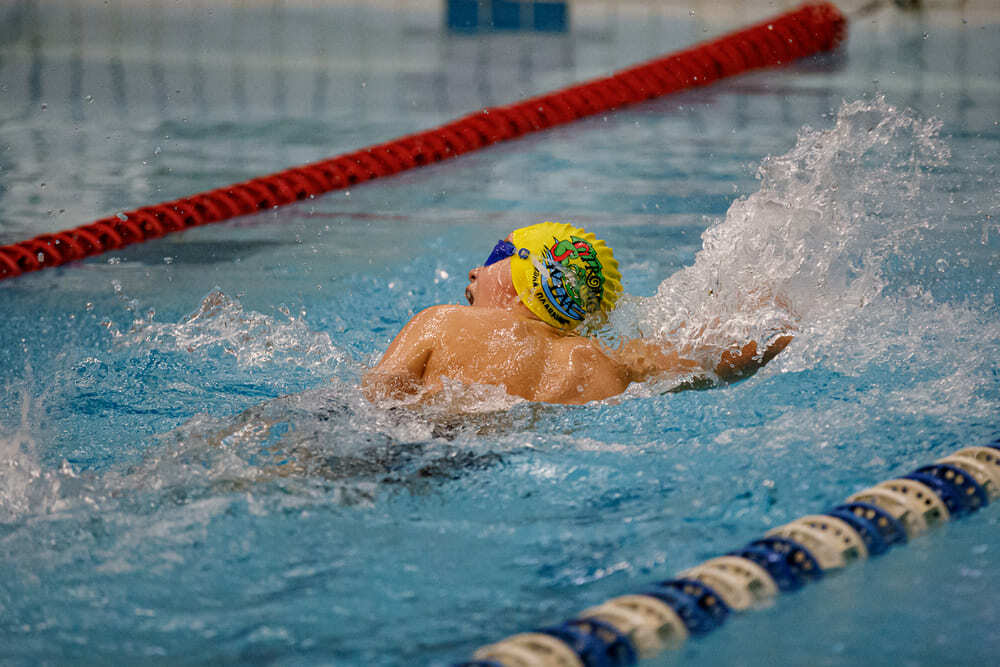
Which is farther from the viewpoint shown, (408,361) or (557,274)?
(557,274)

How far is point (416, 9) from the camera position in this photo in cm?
1001

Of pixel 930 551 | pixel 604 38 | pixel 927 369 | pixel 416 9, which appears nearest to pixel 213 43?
pixel 416 9

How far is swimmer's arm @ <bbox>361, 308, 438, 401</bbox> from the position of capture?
2719mm

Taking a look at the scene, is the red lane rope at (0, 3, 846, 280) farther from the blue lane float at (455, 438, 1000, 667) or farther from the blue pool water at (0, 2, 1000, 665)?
the blue lane float at (455, 438, 1000, 667)

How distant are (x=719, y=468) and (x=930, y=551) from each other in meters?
0.53

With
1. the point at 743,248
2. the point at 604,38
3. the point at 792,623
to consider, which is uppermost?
the point at 604,38

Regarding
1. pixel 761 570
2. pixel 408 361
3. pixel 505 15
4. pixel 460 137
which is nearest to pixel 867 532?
pixel 761 570

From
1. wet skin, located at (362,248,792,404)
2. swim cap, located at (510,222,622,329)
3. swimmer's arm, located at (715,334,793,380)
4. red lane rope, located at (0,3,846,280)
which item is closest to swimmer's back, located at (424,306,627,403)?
wet skin, located at (362,248,792,404)

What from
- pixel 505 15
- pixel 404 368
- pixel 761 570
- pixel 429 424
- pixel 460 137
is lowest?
pixel 761 570

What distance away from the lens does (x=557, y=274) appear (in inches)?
116

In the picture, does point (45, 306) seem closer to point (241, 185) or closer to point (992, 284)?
point (241, 185)

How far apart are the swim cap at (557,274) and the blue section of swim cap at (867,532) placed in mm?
1043

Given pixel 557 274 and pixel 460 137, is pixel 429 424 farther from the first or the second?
pixel 460 137

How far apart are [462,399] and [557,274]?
50cm
